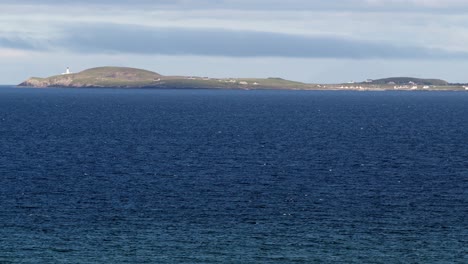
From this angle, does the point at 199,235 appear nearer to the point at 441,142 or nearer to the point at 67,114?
the point at 441,142

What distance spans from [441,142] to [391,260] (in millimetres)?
60593

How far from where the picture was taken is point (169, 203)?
61.2 meters

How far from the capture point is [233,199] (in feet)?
206

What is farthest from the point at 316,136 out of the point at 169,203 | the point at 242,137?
the point at 169,203

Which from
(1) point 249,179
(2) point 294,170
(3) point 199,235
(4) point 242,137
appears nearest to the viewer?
→ (3) point 199,235

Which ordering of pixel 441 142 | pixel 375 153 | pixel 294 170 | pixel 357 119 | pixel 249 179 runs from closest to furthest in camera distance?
1. pixel 249 179
2. pixel 294 170
3. pixel 375 153
4. pixel 441 142
5. pixel 357 119

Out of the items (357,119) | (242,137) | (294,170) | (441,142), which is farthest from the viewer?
(357,119)

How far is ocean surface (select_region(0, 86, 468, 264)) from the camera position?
4856 cm

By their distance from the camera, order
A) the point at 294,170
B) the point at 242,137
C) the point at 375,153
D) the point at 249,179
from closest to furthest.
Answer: the point at 249,179 < the point at 294,170 < the point at 375,153 < the point at 242,137

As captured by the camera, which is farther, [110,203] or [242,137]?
[242,137]

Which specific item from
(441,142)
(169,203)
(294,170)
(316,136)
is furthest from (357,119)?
(169,203)

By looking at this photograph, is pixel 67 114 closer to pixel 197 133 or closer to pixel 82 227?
pixel 197 133

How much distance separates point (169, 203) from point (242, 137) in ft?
176

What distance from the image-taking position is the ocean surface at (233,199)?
48.6m
